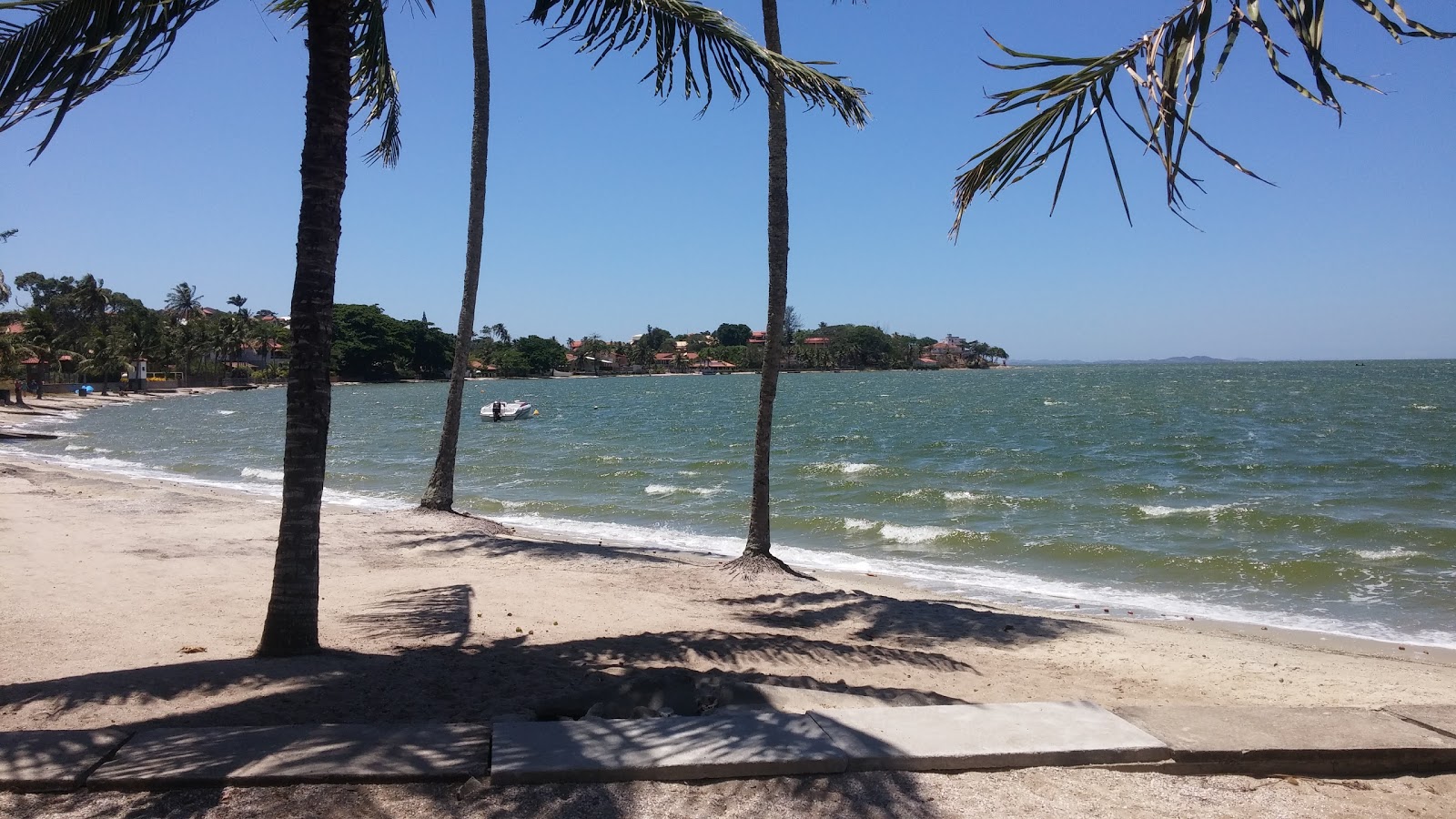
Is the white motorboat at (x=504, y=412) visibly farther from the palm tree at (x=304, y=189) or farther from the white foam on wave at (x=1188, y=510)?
the palm tree at (x=304, y=189)

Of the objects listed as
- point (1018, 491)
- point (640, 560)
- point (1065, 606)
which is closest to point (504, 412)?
point (1018, 491)

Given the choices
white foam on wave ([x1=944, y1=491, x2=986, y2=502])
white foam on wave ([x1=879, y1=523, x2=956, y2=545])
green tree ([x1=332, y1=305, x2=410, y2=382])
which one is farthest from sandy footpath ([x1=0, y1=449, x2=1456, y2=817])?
green tree ([x1=332, y1=305, x2=410, y2=382])

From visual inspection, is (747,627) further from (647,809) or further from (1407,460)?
(1407,460)

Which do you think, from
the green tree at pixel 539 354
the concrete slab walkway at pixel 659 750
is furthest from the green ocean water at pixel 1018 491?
the green tree at pixel 539 354

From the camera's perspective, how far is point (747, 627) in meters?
8.09

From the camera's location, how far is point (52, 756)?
3.66 meters

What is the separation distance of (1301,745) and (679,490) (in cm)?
1844

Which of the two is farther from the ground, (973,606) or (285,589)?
(285,589)

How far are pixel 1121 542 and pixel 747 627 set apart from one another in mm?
9309

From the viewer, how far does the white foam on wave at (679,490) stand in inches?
856

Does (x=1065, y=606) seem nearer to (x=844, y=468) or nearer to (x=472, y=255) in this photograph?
(x=472, y=255)

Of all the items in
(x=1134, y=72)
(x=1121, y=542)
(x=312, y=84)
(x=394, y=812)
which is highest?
(x=312, y=84)

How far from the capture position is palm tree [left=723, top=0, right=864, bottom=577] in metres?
10.6

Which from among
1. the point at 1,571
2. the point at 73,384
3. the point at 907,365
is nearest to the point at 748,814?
the point at 1,571
